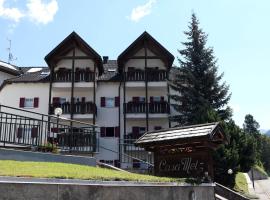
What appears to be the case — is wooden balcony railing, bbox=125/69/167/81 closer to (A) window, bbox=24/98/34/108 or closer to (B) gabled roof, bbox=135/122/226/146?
(A) window, bbox=24/98/34/108

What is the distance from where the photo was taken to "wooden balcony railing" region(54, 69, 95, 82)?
125 feet

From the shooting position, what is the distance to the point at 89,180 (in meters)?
8.83

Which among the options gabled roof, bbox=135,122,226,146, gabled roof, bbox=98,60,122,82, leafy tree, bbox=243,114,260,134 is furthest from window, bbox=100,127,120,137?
leafy tree, bbox=243,114,260,134

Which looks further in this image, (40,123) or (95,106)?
(95,106)

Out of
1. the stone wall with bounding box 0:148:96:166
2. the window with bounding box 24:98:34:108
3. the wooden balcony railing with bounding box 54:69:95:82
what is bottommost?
the stone wall with bounding box 0:148:96:166

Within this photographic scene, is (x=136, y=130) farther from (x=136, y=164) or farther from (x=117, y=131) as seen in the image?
(x=136, y=164)

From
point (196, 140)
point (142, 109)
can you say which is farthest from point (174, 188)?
point (142, 109)

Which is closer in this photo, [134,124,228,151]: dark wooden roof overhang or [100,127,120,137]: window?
[134,124,228,151]: dark wooden roof overhang

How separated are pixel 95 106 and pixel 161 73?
23.6 feet

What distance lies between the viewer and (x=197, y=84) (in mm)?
35344

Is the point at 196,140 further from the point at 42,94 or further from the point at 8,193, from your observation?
the point at 42,94

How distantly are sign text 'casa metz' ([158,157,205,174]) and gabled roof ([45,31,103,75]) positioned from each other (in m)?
25.8

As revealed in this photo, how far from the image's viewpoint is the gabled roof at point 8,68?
4281 centimetres

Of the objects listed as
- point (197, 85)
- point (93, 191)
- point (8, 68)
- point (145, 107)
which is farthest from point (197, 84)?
point (93, 191)
